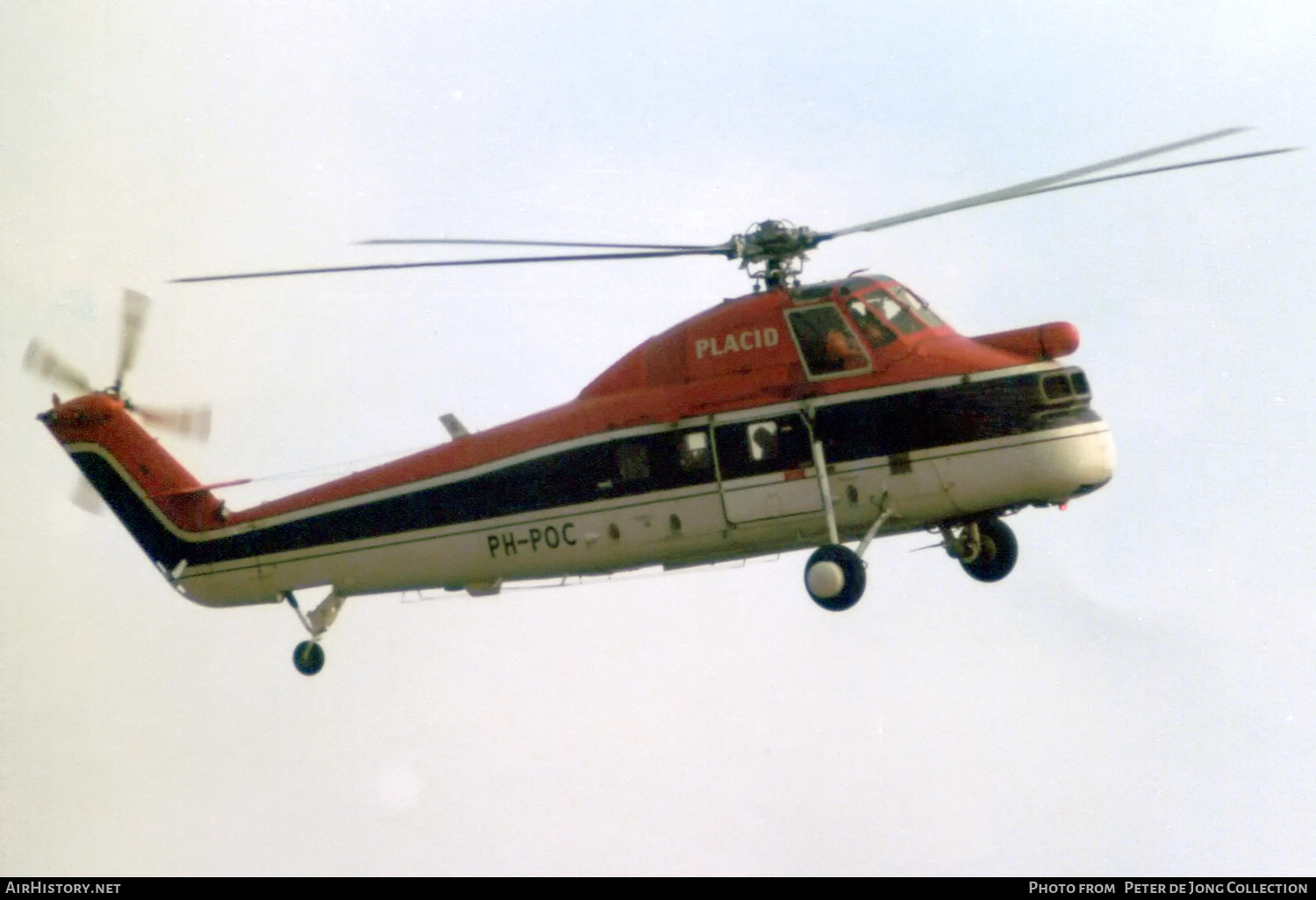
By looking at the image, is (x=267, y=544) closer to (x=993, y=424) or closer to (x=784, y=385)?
(x=784, y=385)

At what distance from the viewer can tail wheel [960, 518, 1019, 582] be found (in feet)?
61.6

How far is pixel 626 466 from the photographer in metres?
19.0

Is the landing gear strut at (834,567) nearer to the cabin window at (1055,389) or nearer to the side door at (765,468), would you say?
→ the side door at (765,468)

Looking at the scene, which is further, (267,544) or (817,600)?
(267,544)

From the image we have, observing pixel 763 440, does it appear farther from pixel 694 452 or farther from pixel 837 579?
pixel 837 579

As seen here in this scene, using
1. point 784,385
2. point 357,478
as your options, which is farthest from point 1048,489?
point 357,478

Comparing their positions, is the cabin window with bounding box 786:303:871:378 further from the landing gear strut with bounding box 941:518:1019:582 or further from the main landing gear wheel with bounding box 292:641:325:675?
the main landing gear wheel with bounding box 292:641:325:675

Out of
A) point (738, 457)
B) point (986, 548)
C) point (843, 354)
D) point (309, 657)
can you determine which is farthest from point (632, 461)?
point (309, 657)

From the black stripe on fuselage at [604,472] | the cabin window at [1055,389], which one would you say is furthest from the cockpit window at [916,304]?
the cabin window at [1055,389]

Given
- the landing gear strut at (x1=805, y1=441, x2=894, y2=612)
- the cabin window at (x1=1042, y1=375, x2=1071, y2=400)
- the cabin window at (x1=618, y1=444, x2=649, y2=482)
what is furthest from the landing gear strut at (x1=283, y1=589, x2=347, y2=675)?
the cabin window at (x1=1042, y1=375, x2=1071, y2=400)

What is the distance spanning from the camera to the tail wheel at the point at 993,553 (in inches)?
739

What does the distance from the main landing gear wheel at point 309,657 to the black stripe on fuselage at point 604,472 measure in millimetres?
1571

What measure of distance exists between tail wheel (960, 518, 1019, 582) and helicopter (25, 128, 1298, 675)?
2 centimetres
